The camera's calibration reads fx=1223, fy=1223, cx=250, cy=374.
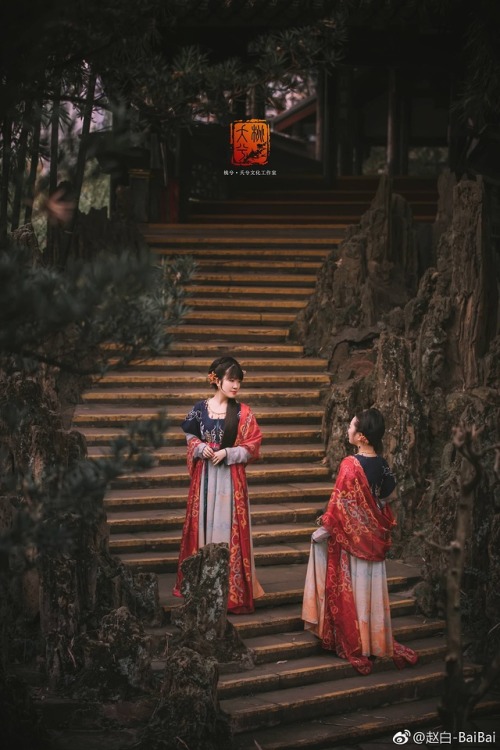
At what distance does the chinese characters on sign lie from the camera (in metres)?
17.5

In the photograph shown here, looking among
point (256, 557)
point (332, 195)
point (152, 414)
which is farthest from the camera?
point (332, 195)

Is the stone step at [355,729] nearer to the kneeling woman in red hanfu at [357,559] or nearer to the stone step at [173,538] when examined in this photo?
the kneeling woman in red hanfu at [357,559]

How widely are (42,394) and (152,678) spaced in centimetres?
266

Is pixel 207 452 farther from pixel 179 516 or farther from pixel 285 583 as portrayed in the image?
pixel 179 516

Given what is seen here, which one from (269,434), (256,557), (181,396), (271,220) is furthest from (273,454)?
(271,220)

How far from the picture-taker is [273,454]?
40.6 ft

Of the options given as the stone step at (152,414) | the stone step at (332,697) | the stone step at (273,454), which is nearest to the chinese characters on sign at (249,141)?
the stone step at (152,414)

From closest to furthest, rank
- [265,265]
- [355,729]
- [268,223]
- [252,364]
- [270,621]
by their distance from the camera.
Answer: [355,729] → [270,621] → [252,364] → [265,265] → [268,223]

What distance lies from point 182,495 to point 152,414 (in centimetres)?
148

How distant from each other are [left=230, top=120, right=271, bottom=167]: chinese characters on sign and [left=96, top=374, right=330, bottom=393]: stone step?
4.89 metres

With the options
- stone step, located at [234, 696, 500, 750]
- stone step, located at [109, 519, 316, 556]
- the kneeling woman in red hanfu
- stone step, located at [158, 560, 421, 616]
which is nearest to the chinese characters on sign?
stone step, located at [109, 519, 316, 556]

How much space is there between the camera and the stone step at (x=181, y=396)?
13.0m

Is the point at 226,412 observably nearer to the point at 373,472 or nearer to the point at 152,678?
the point at 373,472

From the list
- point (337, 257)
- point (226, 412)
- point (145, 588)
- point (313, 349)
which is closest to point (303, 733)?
point (145, 588)
